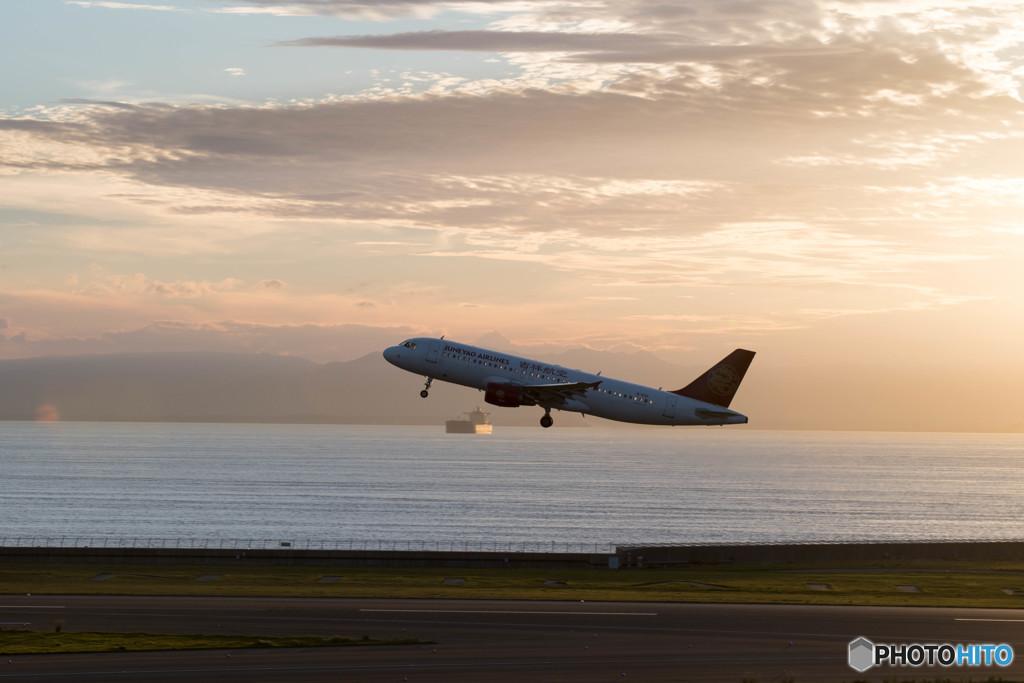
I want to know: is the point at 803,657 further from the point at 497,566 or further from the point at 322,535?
the point at 322,535

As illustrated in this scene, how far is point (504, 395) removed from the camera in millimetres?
87188

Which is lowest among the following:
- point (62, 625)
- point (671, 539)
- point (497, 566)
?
point (671, 539)

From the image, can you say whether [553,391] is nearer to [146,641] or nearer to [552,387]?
[552,387]

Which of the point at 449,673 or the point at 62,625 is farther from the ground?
the point at 449,673

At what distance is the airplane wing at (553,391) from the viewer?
87500mm

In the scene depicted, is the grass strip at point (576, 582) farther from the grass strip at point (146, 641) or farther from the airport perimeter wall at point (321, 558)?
the grass strip at point (146, 641)

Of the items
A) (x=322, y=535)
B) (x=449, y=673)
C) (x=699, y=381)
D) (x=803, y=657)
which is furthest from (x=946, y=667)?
(x=322, y=535)

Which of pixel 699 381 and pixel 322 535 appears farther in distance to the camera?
pixel 322 535

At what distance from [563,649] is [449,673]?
9054 millimetres

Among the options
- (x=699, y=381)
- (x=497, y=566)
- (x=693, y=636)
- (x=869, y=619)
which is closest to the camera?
(x=693, y=636)

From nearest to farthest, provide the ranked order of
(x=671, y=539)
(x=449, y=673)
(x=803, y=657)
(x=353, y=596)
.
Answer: (x=449, y=673), (x=803, y=657), (x=353, y=596), (x=671, y=539)

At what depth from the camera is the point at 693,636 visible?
65.8 m

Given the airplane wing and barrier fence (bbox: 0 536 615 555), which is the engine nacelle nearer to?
the airplane wing

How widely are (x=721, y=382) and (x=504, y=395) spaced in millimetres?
23141
